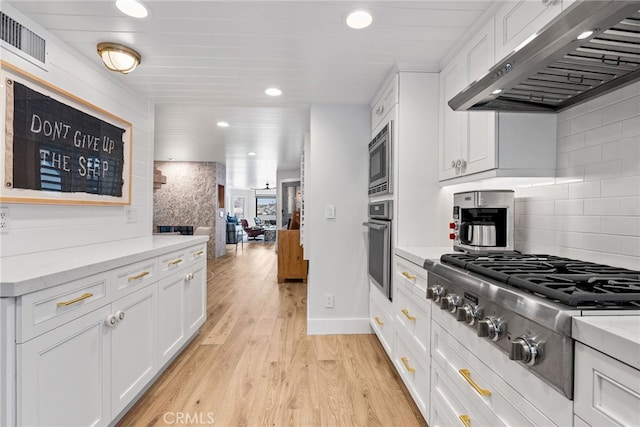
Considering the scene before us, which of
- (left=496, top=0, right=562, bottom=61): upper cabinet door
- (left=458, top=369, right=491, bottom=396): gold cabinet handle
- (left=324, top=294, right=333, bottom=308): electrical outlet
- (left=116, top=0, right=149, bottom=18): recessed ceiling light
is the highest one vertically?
(left=116, top=0, right=149, bottom=18): recessed ceiling light

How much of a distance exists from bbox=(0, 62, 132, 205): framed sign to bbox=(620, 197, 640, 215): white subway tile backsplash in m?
2.79

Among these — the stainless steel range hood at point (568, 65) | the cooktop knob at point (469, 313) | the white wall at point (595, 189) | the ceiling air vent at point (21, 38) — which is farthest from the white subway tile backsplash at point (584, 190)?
the ceiling air vent at point (21, 38)

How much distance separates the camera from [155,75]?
7.82 ft

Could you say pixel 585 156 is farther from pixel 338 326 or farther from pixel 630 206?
pixel 338 326

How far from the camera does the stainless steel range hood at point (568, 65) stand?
828 millimetres

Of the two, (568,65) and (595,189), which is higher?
(568,65)

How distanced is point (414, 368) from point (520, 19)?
1.82 meters

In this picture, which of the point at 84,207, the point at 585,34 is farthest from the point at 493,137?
the point at 84,207

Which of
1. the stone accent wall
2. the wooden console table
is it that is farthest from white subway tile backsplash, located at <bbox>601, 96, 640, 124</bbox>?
the stone accent wall

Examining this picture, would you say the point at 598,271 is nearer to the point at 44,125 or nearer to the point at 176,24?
the point at 176,24

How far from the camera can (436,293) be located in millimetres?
1407

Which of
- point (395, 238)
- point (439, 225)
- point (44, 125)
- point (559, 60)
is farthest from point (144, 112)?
point (559, 60)

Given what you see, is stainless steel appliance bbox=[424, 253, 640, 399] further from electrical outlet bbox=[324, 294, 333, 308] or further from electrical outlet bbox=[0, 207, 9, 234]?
electrical outlet bbox=[0, 207, 9, 234]

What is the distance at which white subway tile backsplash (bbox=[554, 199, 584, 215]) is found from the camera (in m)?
1.43
